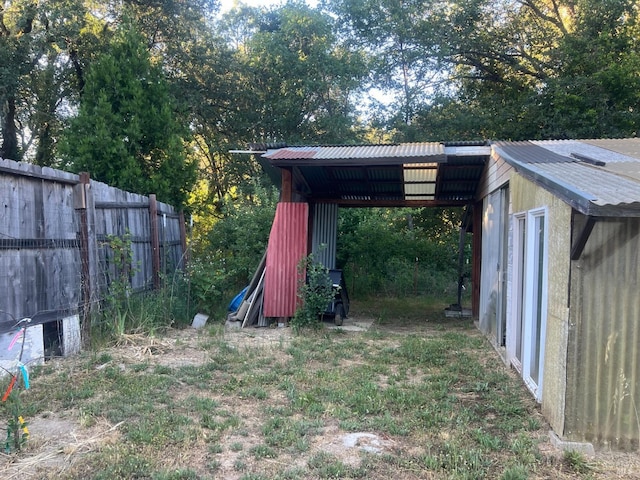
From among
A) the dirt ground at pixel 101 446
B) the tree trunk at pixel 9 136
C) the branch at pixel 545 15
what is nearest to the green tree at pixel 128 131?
the tree trunk at pixel 9 136

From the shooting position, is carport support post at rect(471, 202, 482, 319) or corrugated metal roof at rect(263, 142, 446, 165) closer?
corrugated metal roof at rect(263, 142, 446, 165)

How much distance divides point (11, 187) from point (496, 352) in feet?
18.3

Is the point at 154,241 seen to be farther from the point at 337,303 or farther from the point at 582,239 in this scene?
the point at 582,239

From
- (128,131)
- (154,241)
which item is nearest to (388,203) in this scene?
(154,241)

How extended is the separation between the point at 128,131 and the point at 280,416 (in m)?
7.36

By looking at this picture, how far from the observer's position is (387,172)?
8.92m

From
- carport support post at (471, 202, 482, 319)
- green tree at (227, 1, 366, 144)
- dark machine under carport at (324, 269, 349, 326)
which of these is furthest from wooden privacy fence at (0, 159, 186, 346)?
green tree at (227, 1, 366, 144)

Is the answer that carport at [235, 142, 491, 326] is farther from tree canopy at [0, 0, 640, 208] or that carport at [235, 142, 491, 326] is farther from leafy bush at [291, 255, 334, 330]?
tree canopy at [0, 0, 640, 208]

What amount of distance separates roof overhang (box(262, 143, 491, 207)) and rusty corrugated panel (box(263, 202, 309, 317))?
2.27 feet

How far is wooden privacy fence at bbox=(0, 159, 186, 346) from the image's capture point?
455 centimetres

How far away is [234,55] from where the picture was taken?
49.7 ft

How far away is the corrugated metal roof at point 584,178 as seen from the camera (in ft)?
9.46

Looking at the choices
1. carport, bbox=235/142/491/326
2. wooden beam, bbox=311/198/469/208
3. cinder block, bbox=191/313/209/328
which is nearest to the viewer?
carport, bbox=235/142/491/326

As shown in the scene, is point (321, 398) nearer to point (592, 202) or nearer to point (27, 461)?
point (27, 461)
